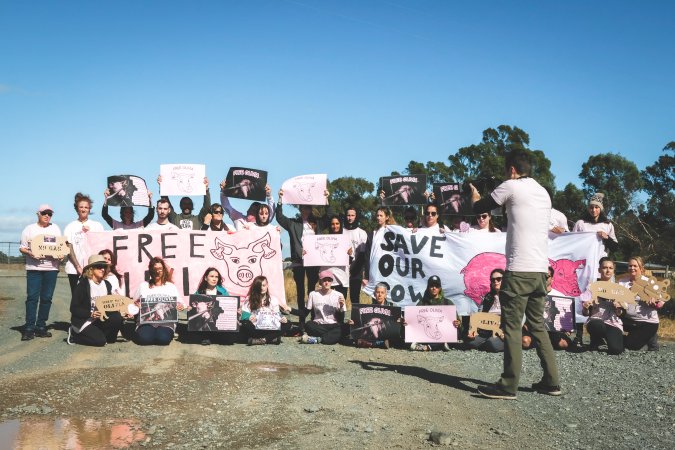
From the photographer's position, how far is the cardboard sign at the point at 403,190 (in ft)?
37.9

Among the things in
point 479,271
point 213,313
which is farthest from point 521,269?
point 213,313

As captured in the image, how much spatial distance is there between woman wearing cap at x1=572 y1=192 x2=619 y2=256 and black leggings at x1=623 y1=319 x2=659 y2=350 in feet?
4.30

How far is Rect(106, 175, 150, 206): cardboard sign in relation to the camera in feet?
36.1

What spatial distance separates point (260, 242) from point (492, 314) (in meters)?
4.04

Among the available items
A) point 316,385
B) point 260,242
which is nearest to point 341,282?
point 260,242

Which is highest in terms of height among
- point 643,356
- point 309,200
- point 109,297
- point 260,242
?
point 309,200

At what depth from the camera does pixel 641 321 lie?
968 cm

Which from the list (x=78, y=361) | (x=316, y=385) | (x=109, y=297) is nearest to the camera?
(x=316, y=385)

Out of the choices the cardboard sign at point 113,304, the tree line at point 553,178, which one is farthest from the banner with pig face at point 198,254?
the tree line at point 553,178

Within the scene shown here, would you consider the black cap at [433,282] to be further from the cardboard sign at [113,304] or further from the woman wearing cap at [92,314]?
the woman wearing cap at [92,314]

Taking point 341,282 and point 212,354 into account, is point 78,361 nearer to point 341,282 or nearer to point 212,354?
point 212,354

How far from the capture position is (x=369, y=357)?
8.98m

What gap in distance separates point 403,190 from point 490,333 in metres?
2.99

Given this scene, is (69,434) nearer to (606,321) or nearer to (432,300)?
(432,300)
